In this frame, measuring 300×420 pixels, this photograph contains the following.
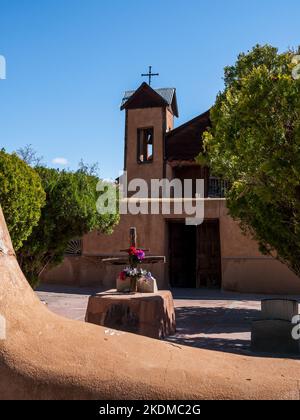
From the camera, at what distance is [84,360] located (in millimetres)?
1855

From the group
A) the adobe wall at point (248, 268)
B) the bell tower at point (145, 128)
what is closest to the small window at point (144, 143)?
the bell tower at point (145, 128)

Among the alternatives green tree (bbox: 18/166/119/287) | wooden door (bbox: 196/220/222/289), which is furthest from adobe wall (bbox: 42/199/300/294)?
green tree (bbox: 18/166/119/287)

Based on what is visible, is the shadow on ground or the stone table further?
the stone table

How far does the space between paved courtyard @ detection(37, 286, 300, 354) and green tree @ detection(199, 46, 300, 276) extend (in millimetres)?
2147

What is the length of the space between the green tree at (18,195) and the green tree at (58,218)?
5.26 feet

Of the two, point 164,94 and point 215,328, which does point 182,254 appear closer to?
point 215,328

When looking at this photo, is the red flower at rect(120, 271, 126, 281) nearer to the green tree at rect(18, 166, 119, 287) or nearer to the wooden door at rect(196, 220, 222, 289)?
the green tree at rect(18, 166, 119, 287)

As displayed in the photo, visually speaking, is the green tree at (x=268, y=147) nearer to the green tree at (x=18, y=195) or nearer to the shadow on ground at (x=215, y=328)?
the shadow on ground at (x=215, y=328)

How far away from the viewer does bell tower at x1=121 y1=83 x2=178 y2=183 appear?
25.6 meters

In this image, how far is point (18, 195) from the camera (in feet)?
28.0

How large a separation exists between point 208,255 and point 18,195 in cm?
1166

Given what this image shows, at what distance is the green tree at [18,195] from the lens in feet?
27.2

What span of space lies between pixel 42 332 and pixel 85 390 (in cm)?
36

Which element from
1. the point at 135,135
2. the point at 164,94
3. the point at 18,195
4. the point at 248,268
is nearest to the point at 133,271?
the point at 18,195
